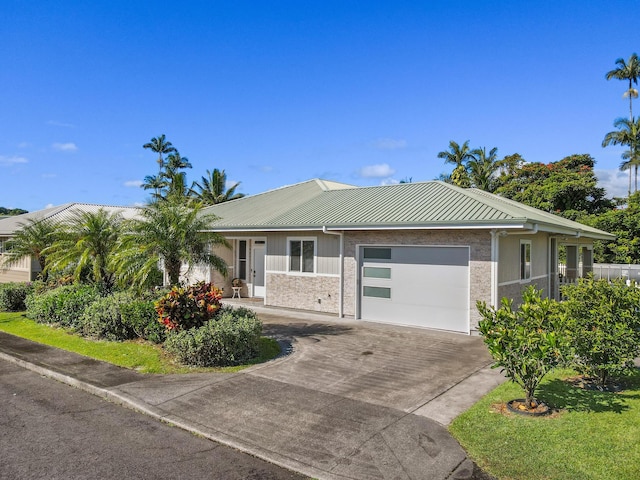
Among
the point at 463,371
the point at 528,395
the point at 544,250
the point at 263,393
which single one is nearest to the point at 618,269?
the point at 544,250

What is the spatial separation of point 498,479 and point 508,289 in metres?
8.55

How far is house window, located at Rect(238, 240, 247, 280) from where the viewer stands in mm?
19047

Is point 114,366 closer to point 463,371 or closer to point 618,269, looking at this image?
point 463,371

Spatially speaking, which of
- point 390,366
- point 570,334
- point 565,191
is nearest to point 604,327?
point 570,334

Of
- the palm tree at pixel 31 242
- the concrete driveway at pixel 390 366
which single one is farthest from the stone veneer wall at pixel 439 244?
the palm tree at pixel 31 242

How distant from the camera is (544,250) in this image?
15.9 metres

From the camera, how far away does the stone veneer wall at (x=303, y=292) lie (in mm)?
14648

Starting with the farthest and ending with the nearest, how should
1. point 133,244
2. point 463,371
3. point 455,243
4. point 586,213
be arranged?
point 586,213 < point 455,243 < point 133,244 < point 463,371

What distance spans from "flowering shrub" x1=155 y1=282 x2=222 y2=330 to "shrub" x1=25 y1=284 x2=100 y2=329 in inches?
146

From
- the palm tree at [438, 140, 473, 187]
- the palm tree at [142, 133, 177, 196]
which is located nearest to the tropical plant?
the palm tree at [142, 133, 177, 196]

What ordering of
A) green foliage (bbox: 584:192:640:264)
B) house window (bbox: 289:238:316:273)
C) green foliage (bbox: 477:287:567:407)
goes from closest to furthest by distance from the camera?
green foliage (bbox: 477:287:567:407) → house window (bbox: 289:238:316:273) → green foliage (bbox: 584:192:640:264)

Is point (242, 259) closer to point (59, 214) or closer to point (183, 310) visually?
point (183, 310)

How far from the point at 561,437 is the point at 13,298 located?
57.1 feet

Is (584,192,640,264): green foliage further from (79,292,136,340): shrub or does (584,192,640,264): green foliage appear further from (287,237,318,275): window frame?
(79,292,136,340): shrub
